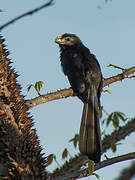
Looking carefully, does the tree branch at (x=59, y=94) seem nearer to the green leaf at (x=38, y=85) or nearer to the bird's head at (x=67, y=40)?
the green leaf at (x=38, y=85)

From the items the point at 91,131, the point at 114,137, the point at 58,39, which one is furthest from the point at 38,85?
→ the point at 58,39

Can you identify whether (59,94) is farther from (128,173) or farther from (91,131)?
(128,173)

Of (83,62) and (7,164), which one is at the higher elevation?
(83,62)

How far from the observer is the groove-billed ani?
4898 mm

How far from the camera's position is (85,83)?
6.80m

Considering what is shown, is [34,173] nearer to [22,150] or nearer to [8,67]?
[22,150]

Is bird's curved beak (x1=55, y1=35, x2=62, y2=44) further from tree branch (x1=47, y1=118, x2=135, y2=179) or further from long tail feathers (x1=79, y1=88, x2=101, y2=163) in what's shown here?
tree branch (x1=47, y1=118, x2=135, y2=179)

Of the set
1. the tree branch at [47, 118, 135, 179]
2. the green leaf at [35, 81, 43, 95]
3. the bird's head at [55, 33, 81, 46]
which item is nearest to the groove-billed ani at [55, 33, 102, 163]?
the bird's head at [55, 33, 81, 46]

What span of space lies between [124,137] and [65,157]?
1.01m

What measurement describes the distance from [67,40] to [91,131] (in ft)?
13.2

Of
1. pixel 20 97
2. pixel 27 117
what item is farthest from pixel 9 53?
pixel 27 117

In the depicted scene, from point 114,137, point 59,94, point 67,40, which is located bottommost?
point 114,137

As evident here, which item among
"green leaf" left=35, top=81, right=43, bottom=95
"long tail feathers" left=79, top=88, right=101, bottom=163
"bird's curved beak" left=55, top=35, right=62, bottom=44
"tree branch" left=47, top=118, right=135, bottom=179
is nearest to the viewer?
"green leaf" left=35, top=81, right=43, bottom=95

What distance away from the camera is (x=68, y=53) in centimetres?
770
